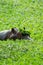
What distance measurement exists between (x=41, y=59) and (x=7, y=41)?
2149 mm

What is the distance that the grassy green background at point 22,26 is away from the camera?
11.5 metres

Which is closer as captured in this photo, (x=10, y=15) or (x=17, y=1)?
(x=10, y=15)

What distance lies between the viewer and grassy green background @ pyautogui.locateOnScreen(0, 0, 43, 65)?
11547 millimetres

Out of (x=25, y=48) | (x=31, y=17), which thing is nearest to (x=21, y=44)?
(x=25, y=48)

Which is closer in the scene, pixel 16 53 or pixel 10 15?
pixel 16 53

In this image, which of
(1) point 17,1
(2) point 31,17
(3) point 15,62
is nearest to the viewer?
(3) point 15,62

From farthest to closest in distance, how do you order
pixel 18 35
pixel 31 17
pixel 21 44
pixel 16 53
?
pixel 31 17
pixel 18 35
pixel 21 44
pixel 16 53

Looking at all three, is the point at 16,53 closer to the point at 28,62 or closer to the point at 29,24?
the point at 28,62

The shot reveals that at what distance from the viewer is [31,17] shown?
18.8 meters

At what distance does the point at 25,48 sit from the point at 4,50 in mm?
950

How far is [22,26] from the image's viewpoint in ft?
55.6

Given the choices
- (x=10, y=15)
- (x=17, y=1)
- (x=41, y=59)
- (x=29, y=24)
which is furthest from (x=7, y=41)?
(x=17, y=1)

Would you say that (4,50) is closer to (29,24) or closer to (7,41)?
(7,41)

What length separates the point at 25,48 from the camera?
12508 mm
